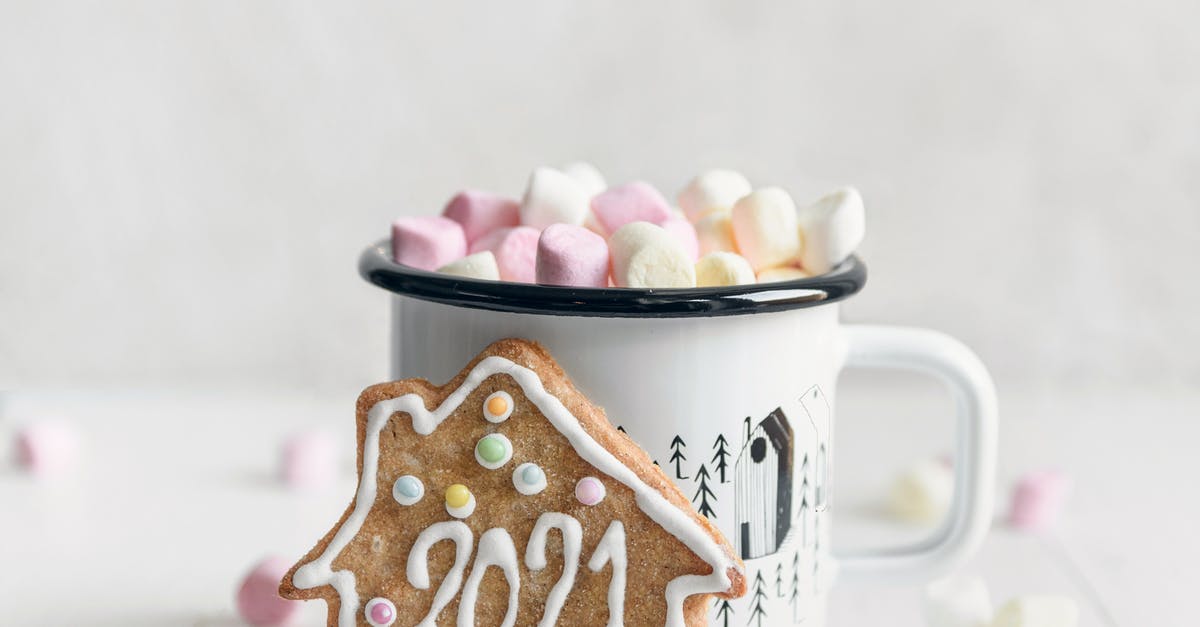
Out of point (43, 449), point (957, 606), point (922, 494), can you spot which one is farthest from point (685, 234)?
point (43, 449)

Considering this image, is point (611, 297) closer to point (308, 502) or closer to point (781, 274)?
point (781, 274)

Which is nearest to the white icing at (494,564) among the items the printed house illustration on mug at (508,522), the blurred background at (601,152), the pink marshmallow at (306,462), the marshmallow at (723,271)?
the printed house illustration on mug at (508,522)

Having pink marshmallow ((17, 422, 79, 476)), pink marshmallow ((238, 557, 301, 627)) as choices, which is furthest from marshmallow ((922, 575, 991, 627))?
pink marshmallow ((17, 422, 79, 476))

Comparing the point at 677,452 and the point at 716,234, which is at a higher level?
the point at 716,234

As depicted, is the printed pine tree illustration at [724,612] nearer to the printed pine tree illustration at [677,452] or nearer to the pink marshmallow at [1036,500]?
the printed pine tree illustration at [677,452]

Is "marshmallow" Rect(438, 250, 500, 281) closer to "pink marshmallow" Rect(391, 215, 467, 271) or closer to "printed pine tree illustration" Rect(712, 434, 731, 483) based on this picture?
"pink marshmallow" Rect(391, 215, 467, 271)

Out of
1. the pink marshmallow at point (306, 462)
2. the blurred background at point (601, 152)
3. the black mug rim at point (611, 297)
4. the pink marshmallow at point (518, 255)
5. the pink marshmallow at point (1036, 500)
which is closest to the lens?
the black mug rim at point (611, 297)
